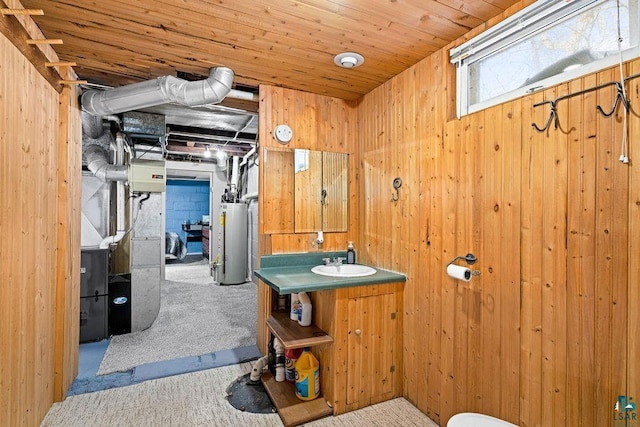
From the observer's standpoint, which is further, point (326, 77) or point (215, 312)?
point (215, 312)

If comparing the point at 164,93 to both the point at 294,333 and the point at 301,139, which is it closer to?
the point at 301,139

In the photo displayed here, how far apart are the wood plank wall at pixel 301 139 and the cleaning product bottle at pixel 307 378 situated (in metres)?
0.64

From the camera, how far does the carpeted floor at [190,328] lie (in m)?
2.97

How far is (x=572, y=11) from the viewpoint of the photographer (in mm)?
1428

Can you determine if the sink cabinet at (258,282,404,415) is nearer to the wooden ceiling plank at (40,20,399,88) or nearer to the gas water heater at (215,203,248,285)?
the wooden ceiling plank at (40,20,399,88)

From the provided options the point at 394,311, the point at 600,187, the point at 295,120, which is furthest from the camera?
the point at 295,120

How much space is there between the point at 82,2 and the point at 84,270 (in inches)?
102

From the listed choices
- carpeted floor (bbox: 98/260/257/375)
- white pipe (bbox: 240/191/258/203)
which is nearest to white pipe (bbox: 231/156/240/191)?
white pipe (bbox: 240/191/258/203)

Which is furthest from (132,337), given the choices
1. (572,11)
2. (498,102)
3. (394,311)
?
(572,11)

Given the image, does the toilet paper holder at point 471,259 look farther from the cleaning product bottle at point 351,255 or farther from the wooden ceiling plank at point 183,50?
the wooden ceiling plank at point 183,50

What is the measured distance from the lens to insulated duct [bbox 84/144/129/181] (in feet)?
11.8

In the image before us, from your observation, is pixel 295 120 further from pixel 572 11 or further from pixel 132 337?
pixel 132 337

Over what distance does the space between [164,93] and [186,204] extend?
280 inches

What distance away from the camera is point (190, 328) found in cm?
361
